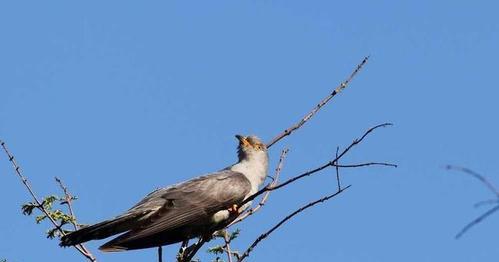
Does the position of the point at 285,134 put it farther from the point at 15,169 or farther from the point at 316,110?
the point at 15,169

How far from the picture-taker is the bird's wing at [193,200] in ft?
21.3

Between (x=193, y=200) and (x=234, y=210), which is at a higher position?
(x=193, y=200)

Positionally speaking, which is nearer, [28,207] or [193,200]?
[28,207]

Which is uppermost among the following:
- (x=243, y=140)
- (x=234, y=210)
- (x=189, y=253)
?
(x=243, y=140)

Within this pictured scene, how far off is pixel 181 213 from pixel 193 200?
0.83ft

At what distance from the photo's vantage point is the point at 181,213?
21.8 feet

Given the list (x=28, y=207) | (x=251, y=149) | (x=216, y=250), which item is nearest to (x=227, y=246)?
(x=216, y=250)

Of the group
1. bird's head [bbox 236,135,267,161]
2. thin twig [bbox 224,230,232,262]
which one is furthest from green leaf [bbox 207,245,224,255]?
bird's head [bbox 236,135,267,161]

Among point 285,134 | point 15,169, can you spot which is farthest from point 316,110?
point 15,169

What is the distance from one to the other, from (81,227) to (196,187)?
1.84 meters

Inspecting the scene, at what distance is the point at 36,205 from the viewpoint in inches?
200

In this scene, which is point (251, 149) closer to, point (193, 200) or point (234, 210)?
point (193, 200)

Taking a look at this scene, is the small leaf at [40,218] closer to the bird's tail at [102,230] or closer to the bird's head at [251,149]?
the bird's tail at [102,230]

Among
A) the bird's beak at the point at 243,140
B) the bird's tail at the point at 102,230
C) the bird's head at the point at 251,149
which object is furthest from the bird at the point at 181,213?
the bird's beak at the point at 243,140
